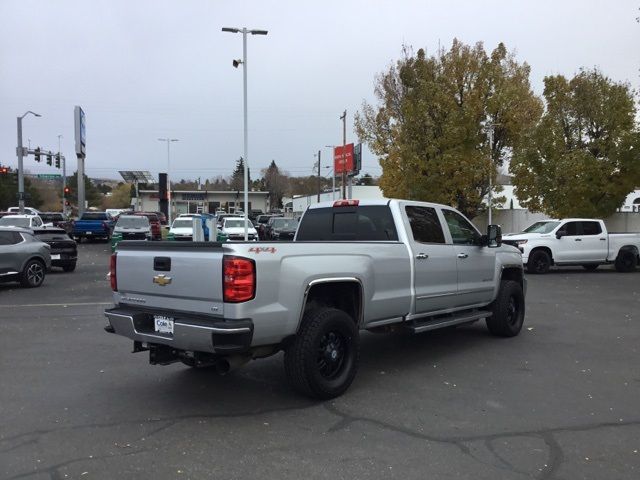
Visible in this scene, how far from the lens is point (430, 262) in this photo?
664 cm

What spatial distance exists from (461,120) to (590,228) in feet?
29.9

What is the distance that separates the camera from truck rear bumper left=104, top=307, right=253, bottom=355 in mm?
4492

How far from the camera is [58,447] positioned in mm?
4242

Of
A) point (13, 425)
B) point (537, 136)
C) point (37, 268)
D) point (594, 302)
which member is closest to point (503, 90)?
point (537, 136)

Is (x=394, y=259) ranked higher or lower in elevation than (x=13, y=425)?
higher

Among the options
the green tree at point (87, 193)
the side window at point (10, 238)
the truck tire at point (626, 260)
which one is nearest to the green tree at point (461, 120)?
Result: the truck tire at point (626, 260)

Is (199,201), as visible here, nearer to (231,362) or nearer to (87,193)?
(87,193)

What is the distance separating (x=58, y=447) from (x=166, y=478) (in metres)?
1.09

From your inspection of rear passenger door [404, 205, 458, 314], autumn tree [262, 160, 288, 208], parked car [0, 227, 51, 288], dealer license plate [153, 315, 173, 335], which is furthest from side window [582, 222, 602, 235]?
autumn tree [262, 160, 288, 208]

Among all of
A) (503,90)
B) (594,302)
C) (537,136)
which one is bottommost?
(594,302)

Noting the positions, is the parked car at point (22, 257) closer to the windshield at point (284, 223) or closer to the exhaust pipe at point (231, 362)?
the exhaust pipe at point (231, 362)

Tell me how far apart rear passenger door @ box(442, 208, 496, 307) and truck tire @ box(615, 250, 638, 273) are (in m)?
13.8

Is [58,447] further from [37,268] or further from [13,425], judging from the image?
[37,268]

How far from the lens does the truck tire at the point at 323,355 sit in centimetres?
507
